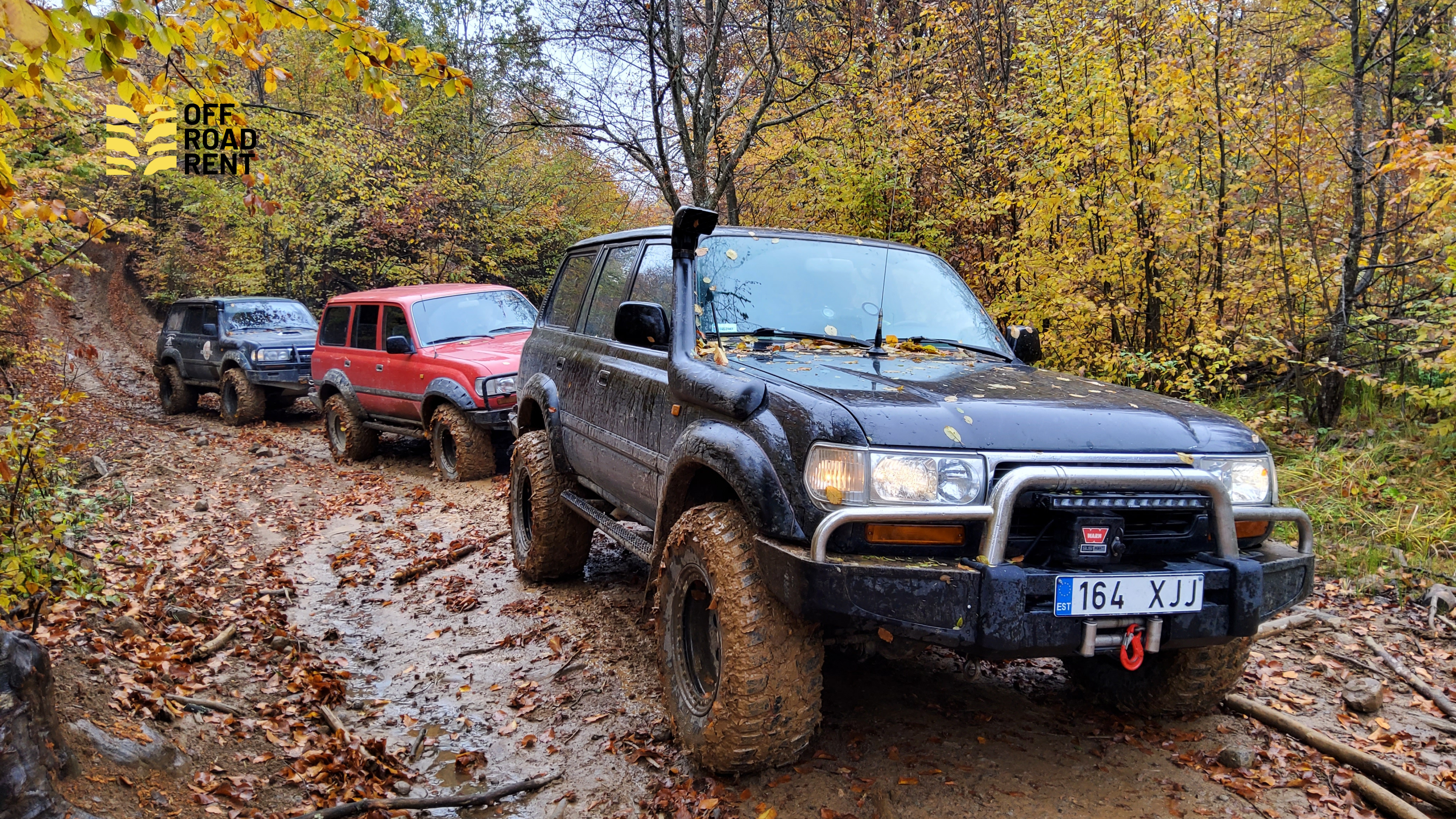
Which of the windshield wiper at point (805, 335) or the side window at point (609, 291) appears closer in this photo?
the windshield wiper at point (805, 335)

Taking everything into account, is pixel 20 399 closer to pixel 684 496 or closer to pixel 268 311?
pixel 684 496

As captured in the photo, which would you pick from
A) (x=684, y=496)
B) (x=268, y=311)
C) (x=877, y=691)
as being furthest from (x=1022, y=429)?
(x=268, y=311)

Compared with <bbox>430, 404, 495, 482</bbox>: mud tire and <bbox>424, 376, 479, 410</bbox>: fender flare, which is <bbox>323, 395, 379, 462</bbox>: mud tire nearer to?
<bbox>424, 376, 479, 410</bbox>: fender flare

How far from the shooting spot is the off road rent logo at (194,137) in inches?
150

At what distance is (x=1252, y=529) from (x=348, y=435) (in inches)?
388

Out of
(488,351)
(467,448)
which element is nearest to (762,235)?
(467,448)

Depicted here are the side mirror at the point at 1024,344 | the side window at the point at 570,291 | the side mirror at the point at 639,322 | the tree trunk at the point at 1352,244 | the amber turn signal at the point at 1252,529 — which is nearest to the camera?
the amber turn signal at the point at 1252,529

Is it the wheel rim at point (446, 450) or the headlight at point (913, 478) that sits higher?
the headlight at point (913, 478)

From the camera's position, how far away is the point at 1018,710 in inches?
145

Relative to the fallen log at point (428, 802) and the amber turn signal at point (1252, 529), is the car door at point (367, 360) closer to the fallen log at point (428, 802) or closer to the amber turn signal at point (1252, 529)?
the fallen log at point (428, 802)

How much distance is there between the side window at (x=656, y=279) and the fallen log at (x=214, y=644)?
284 centimetres

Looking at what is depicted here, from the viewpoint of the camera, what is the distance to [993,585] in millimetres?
2453

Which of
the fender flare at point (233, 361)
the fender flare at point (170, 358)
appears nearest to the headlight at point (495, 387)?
the fender flare at point (233, 361)

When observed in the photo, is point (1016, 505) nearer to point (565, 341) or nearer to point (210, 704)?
point (565, 341)
